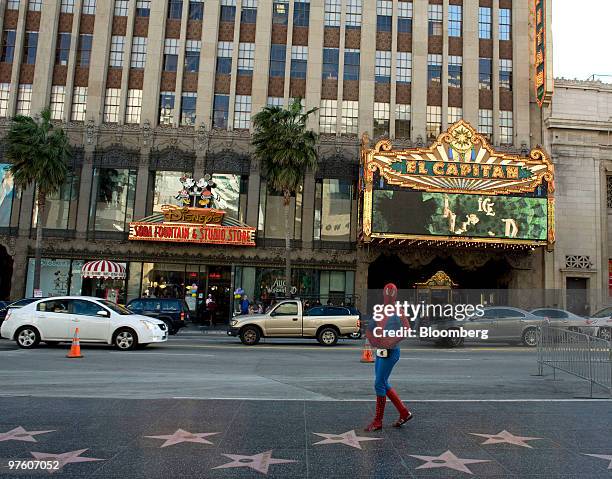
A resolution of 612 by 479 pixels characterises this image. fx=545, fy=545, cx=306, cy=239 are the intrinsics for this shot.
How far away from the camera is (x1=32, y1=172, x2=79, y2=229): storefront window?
3575 cm

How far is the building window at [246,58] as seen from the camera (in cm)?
3856

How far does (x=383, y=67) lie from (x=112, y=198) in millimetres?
20995

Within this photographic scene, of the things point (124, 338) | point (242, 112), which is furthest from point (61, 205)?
point (124, 338)

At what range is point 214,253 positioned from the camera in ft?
118

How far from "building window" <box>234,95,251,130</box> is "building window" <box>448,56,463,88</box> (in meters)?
14.6

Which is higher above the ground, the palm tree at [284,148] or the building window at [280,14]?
the building window at [280,14]

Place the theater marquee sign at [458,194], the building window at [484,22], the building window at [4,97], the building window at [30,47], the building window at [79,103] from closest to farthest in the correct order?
1. the theater marquee sign at [458,194]
2. the building window at [4,97]
3. the building window at [79,103]
4. the building window at [30,47]
5. the building window at [484,22]

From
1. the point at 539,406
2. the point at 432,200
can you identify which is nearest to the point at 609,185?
the point at 432,200

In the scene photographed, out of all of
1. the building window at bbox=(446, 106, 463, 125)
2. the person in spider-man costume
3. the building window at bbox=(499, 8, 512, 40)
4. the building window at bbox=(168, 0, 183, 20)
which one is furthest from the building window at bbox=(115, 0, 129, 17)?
the person in spider-man costume

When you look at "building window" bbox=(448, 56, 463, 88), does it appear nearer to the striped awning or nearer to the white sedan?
the striped awning

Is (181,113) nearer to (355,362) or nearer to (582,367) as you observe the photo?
(355,362)

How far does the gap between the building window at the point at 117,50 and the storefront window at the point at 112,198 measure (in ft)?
26.1

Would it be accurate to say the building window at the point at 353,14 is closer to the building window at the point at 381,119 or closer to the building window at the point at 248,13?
the building window at the point at 381,119

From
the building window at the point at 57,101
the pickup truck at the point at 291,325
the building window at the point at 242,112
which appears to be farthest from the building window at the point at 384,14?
the pickup truck at the point at 291,325
